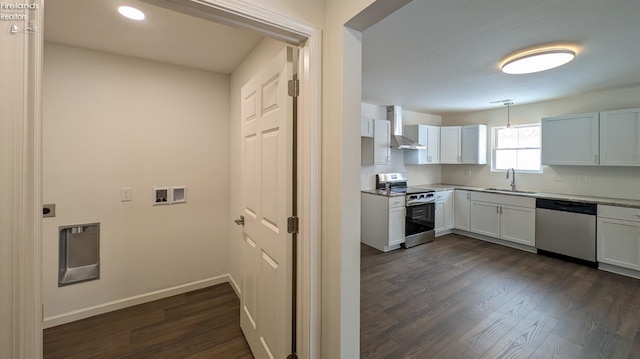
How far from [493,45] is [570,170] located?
3.19m

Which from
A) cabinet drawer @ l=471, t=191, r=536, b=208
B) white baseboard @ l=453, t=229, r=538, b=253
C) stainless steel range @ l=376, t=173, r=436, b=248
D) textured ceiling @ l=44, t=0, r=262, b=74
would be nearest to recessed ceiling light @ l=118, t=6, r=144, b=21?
textured ceiling @ l=44, t=0, r=262, b=74

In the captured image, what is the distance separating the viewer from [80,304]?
89.6 inches

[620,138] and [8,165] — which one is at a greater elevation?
[620,138]

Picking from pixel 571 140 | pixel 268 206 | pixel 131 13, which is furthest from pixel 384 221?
pixel 131 13

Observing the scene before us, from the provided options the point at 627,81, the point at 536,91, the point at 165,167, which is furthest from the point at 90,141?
the point at 627,81

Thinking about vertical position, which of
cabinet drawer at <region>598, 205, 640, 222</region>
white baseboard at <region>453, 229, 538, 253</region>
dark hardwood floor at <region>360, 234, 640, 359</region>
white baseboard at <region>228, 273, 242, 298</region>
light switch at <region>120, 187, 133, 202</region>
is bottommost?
dark hardwood floor at <region>360, 234, 640, 359</region>

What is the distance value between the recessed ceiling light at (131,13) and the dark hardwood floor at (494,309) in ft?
9.42

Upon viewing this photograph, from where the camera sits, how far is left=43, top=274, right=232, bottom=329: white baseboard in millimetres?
2194

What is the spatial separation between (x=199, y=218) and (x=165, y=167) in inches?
25.3

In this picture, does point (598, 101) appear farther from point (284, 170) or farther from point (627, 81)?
point (284, 170)

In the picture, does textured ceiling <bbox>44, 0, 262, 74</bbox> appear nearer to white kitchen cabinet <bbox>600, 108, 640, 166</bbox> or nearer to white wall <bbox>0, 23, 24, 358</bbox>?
white wall <bbox>0, 23, 24, 358</bbox>

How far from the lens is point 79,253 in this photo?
90.6 inches

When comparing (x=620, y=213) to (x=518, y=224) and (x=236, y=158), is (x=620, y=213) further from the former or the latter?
(x=236, y=158)

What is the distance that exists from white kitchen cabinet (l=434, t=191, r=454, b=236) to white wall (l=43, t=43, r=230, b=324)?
12.1 feet
